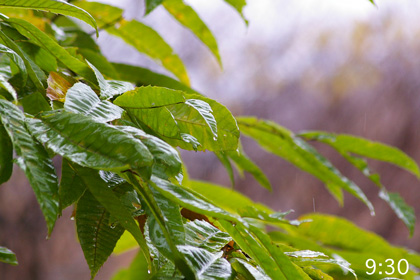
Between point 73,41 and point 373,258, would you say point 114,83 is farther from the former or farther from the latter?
point 373,258

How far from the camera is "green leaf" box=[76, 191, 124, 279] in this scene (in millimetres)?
299

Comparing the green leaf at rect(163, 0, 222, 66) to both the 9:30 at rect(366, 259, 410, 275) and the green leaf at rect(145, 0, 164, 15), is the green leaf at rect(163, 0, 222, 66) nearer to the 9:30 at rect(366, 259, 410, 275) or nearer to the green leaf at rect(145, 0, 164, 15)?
the green leaf at rect(145, 0, 164, 15)

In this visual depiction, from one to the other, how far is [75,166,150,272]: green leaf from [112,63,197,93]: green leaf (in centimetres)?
34

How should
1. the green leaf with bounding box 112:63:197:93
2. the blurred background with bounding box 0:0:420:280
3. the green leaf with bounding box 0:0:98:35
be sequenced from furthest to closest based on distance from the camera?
the blurred background with bounding box 0:0:420:280, the green leaf with bounding box 112:63:197:93, the green leaf with bounding box 0:0:98:35

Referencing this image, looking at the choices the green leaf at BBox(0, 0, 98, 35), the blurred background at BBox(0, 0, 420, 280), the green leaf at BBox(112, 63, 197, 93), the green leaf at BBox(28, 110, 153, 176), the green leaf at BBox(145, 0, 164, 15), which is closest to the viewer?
the green leaf at BBox(28, 110, 153, 176)

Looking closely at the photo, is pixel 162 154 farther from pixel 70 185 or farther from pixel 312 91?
pixel 312 91

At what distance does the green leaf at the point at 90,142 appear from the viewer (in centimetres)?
22

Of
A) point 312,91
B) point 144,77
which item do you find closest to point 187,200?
point 144,77

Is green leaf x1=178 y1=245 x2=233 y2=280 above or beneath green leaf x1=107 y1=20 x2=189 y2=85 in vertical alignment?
beneath

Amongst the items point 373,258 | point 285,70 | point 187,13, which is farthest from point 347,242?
point 285,70

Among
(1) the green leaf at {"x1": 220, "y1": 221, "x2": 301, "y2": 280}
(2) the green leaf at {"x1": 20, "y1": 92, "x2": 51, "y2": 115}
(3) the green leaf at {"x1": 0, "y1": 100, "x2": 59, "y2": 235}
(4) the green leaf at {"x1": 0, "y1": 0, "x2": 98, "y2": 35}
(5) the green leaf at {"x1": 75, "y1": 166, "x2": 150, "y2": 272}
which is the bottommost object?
(1) the green leaf at {"x1": 220, "y1": 221, "x2": 301, "y2": 280}

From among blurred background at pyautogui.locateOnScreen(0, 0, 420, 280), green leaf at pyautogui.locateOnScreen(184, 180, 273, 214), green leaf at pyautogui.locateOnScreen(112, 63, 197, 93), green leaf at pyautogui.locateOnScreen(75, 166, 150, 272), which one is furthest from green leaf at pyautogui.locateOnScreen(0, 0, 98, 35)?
blurred background at pyautogui.locateOnScreen(0, 0, 420, 280)

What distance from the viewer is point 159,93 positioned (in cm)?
30

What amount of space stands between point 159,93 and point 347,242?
0.48 metres
